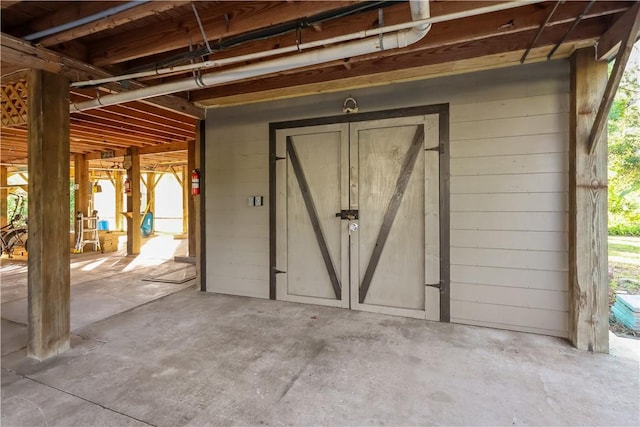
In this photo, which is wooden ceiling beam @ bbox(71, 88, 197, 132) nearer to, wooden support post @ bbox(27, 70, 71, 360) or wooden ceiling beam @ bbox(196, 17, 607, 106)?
wooden ceiling beam @ bbox(196, 17, 607, 106)

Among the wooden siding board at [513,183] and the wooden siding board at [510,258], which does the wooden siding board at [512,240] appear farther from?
the wooden siding board at [513,183]

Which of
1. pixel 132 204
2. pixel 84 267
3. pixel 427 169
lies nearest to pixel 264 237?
pixel 427 169

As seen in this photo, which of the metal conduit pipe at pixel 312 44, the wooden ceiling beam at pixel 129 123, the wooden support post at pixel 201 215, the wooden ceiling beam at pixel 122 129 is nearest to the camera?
the metal conduit pipe at pixel 312 44

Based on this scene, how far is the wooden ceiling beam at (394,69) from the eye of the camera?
242 centimetres

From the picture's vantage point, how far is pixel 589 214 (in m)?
2.50

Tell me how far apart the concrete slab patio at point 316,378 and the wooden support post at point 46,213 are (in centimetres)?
24

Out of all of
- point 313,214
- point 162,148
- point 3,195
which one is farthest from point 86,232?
point 313,214

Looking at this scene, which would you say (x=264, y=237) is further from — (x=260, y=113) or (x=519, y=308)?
(x=519, y=308)

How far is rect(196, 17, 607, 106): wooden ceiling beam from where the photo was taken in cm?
242

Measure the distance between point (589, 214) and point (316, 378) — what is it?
8.23 feet

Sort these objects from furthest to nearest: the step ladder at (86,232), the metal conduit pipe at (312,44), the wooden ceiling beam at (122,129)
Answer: the step ladder at (86,232) < the wooden ceiling beam at (122,129) < the metal conduit pipe at (312,44)

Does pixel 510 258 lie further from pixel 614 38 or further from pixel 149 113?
pixel 149 113

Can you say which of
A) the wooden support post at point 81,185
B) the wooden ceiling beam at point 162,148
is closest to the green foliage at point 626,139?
the wooden ceiling beam at point 162,148

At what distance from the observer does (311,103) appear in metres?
3.62
